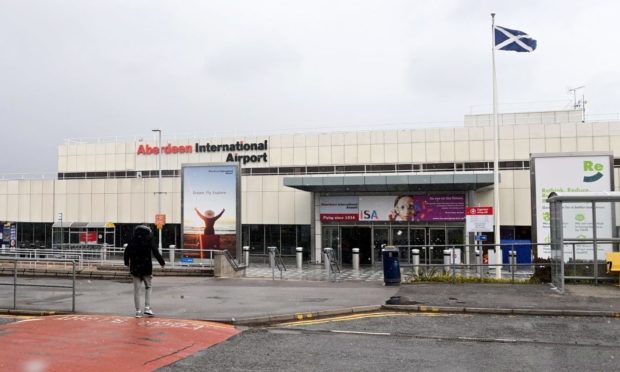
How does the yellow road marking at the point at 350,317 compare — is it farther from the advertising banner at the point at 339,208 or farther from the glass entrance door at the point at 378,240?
the advertising banner at the point at 339,208

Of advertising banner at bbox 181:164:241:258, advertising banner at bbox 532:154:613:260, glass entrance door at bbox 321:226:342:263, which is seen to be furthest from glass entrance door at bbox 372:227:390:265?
advertising banner at bbox 532:154:613:260

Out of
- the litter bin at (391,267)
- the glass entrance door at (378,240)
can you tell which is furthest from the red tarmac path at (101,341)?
the glass entrance door at (378,240)

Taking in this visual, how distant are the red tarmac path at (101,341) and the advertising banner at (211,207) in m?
16.9

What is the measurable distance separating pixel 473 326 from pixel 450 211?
2247 centimetres

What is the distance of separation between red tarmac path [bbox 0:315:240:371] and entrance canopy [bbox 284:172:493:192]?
20.6 m

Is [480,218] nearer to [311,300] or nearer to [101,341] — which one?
[311,300]

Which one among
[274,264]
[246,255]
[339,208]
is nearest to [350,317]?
[274,264]

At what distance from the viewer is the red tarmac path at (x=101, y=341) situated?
7.31 metres

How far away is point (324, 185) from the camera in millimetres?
31234

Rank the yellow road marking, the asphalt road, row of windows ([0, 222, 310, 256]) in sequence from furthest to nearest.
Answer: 1. row of windows ([0, 222, 310, 256])
2. the yellow road marking
3. the asphalt road

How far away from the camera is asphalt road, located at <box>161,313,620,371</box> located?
295 inches

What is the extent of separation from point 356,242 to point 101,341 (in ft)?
82.8

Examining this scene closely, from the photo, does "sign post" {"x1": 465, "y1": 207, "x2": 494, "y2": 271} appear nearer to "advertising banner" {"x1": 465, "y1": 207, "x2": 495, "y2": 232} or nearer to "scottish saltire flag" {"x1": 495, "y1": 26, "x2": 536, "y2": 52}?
"advertising banner" {"x1": 465, "y1": 207, "x2": 495, "y2": 232}

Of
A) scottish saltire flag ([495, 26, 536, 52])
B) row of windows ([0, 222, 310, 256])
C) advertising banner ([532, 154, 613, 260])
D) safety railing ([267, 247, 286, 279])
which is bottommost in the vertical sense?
safety railing ([267, 247, 286, 279])
